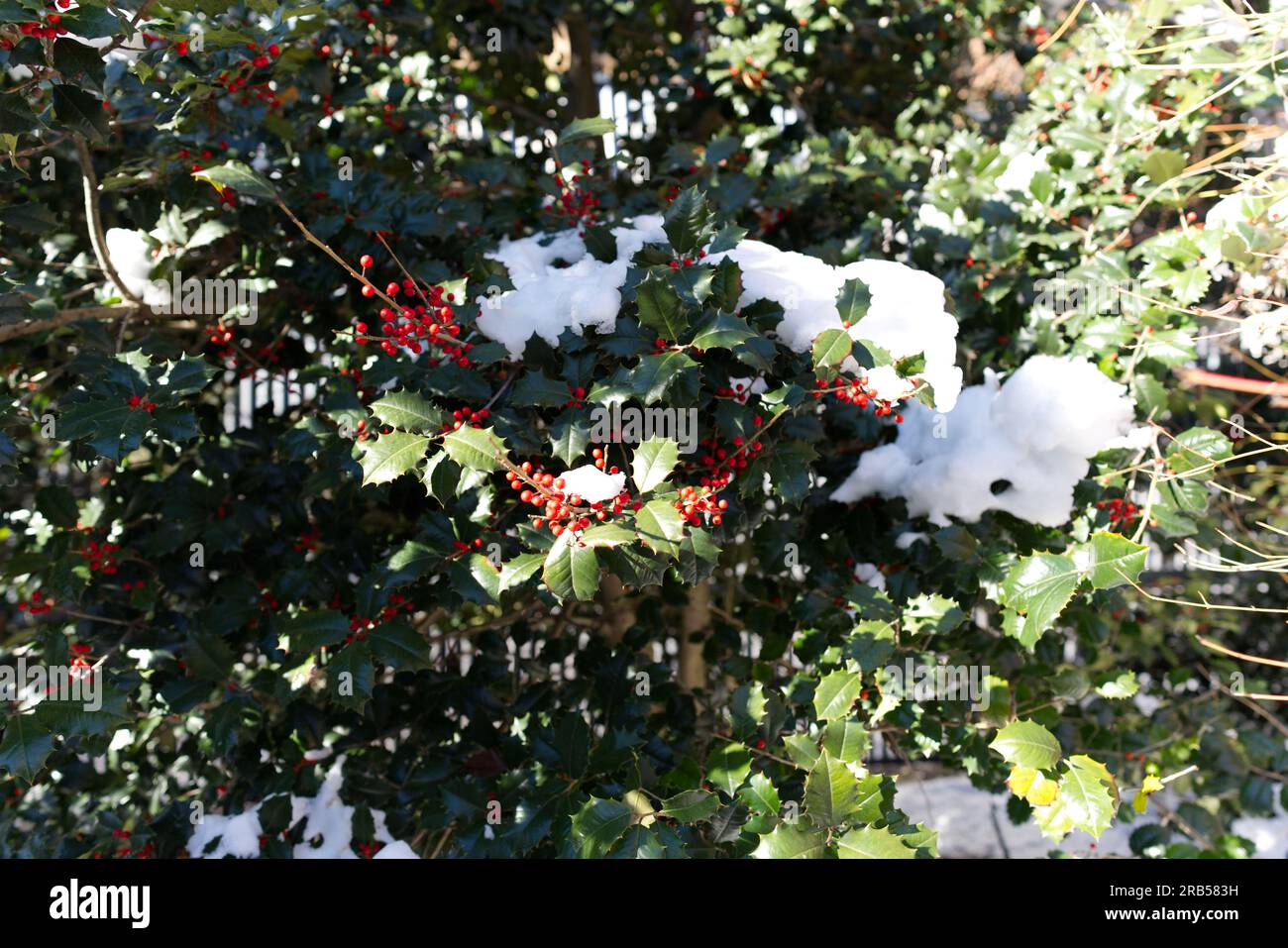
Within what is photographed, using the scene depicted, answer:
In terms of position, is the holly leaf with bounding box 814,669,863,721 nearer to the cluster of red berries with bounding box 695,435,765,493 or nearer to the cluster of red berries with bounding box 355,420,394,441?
the cluster of red berries with bounding box 695,435,765,493

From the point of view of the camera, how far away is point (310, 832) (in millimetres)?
2500

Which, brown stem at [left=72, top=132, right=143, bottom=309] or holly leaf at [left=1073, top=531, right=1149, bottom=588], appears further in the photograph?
brown stem at [left=72, top=132, right=143, bottom=309]

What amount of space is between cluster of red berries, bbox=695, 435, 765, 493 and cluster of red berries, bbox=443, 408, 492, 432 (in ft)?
1.44

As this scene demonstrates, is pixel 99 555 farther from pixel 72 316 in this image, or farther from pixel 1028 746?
pixel 1028 746

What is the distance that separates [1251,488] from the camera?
3723 millimetres

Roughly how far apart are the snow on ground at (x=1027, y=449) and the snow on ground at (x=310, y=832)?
150 cm

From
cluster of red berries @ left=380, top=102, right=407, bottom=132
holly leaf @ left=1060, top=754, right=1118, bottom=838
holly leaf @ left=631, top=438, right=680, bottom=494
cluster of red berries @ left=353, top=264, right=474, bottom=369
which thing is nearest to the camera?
holly leaf @ left=631, top=438, right=680, bottom=494

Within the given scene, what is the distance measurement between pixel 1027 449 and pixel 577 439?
3.89 feet

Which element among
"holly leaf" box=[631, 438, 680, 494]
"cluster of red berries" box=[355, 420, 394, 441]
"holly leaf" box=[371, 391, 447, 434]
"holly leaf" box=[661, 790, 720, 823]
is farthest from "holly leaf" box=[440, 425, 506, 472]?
"holly leaf" box=[661, 790, 720, 823]

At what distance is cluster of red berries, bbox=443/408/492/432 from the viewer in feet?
6.51

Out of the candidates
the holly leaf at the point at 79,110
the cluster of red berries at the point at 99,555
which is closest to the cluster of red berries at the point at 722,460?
the holly leaf at the point at 79,110

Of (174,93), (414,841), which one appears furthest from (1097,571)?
(174,93)

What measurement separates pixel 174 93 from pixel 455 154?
43.0 inches
